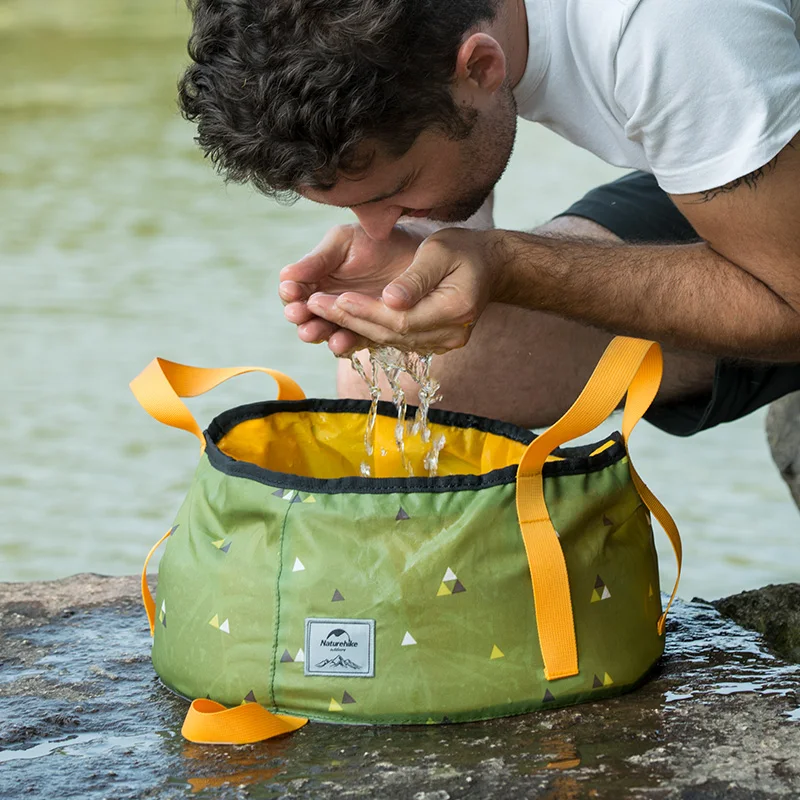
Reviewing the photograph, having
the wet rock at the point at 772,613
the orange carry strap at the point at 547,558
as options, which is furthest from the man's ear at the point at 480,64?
the wet rock at the point at 772,613

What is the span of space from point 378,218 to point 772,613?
0.69 metres

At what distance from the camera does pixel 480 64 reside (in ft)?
5.22

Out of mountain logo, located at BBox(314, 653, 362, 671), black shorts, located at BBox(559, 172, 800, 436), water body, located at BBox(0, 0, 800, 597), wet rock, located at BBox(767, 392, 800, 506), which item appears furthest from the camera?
water body, located at BBox(0, 0, 800, 597)

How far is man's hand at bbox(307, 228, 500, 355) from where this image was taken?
139cm

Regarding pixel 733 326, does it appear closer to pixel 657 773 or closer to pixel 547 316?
pixel 547 316

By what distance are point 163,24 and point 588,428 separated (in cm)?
791

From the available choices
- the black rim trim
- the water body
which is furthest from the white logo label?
the water body

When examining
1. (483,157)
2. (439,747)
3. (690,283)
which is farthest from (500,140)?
(439,747)

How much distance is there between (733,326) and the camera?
1.61 metres

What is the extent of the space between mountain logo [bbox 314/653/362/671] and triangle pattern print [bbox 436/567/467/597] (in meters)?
0.11

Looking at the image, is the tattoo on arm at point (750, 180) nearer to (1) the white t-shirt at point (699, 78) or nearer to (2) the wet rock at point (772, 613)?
(1) the white t-shirt at point (699, 78)

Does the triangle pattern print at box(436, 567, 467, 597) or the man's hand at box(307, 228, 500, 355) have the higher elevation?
the man's hand at box(307, 228, 500, 355)

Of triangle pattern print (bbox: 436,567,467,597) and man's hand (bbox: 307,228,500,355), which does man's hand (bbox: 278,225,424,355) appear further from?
triangle pattern print (bbox: 436,567,467,597)

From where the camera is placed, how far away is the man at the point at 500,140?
145cm
